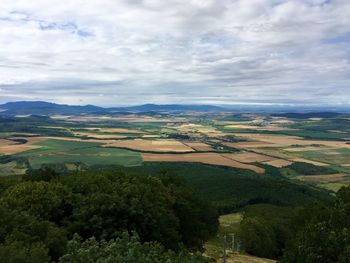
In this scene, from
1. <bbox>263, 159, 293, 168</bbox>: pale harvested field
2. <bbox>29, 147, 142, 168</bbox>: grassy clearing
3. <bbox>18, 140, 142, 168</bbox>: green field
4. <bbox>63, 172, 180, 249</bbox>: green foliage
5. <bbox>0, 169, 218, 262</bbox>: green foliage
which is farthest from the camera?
<bbox>263, 159, 293, 168</bbox>: pale harvested field

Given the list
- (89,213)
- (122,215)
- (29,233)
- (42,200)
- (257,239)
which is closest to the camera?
(29,233)

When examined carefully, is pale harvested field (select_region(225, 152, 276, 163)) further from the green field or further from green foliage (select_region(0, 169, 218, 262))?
green foliage (select_region(0, 169, 218, 262))

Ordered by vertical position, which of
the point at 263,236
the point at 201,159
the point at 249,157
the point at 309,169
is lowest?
the point at 263,236

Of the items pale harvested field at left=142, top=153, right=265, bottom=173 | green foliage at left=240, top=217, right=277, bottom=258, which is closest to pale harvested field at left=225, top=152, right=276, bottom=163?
pale harvested field at left=142, top=153, right=265, bottom=173

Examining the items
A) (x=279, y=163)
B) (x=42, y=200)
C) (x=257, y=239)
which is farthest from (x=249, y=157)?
(x=42, y=200)

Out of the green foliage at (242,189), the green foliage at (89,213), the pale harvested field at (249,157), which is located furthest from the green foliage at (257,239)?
the pale harvested field at (249,157)

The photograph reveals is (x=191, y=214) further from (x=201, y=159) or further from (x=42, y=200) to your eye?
(x=201, y=159)

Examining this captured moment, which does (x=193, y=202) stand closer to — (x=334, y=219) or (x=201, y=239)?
(x=201, y=239)
